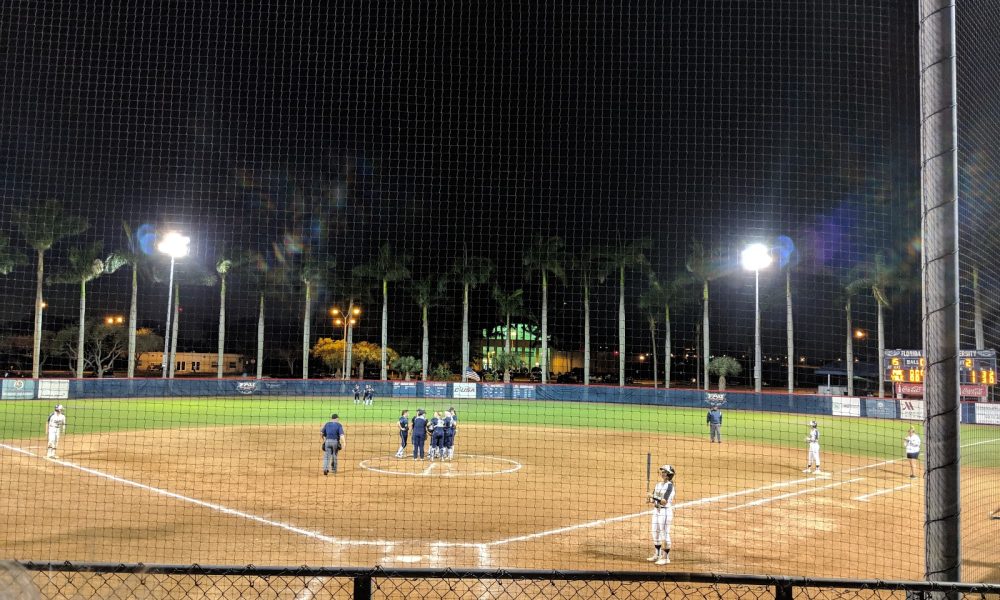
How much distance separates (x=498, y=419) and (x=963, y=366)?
66.2 feet

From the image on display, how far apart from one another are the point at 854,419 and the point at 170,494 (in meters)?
36.1

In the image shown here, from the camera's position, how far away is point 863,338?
62000 millimetres

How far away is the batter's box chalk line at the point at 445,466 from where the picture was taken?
18.8m

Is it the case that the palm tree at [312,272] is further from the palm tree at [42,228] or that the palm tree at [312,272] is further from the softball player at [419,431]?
the softball player at [419,431]

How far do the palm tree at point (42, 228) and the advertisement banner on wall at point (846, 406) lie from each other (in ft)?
150

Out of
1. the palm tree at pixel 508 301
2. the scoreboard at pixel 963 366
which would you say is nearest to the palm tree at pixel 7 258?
the palm tree at pixel 508 301

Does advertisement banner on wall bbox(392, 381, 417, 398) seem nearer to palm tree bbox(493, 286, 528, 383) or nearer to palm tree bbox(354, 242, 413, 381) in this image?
palm tree bbox(354, 242, 413, 381)

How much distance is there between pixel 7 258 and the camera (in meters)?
45.8

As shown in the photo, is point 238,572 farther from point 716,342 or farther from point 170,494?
point 716,342

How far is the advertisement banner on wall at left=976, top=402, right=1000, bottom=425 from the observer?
35.9 meters

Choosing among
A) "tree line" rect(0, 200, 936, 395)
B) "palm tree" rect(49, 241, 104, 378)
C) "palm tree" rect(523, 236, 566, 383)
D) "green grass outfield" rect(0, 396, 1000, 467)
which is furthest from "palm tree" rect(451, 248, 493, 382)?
"palm tree" rect(49, 241, 104, 378)

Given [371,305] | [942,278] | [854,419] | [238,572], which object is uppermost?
[371,305]

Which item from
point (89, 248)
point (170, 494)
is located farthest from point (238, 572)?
point (89, 248)

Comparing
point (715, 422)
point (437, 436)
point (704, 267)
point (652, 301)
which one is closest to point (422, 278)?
A: point (652, 301)
